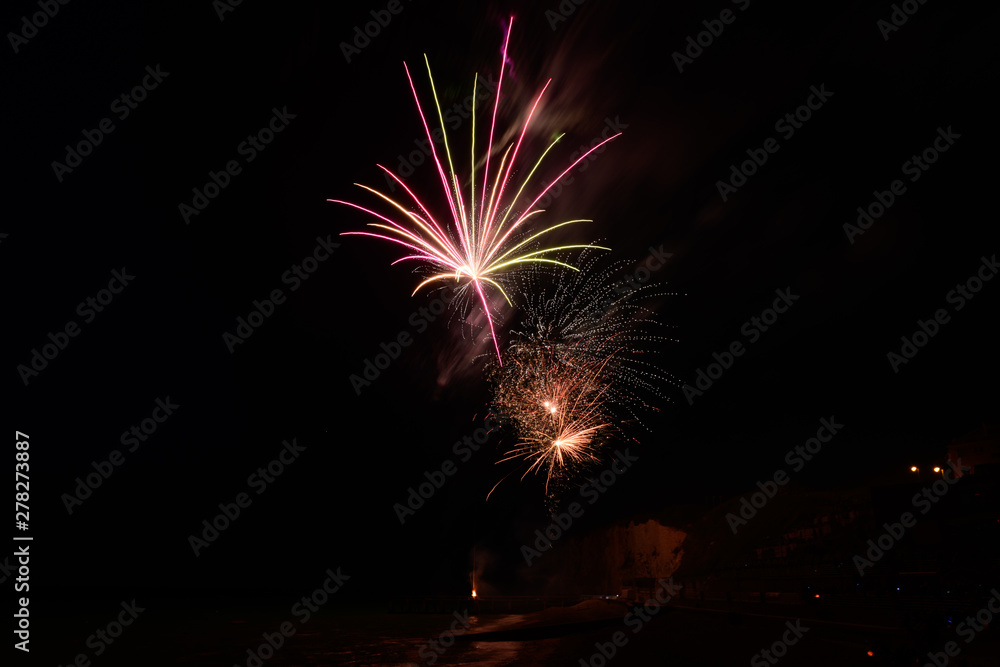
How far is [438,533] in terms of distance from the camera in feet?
345

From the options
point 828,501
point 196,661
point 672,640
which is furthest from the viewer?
point 828,501

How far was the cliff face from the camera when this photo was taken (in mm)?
64625

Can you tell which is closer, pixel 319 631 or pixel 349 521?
pixel 319 631

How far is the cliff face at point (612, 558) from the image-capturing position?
212 ft

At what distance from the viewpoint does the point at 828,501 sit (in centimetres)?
4934

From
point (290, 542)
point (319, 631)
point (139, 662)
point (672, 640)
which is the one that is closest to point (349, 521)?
point (290, 542)

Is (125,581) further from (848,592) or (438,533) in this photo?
(848,592)

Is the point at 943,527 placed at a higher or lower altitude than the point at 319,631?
lower

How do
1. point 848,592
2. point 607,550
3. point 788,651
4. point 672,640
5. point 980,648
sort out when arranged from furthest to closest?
point 607,550 → point 848,592 → point 672,640 → point 788,651 → point 980,648

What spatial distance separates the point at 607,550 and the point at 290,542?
163 feet

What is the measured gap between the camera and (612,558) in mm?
74375

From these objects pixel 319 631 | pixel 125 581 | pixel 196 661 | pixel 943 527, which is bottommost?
pixel 943 527

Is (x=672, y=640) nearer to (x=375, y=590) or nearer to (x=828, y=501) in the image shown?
(x=828, y=501)

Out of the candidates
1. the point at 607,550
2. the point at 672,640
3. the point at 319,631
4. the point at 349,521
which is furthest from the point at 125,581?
the point at 672,640
